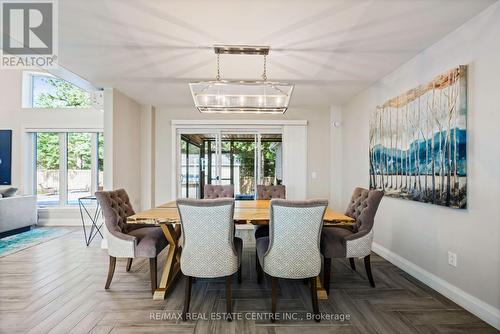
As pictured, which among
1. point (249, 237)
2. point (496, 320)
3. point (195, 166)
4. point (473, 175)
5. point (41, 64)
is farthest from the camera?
point (195, 166)

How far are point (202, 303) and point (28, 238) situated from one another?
3978 mm

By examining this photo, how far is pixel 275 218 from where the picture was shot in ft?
6.42

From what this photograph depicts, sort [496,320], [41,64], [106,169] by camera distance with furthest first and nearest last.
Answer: [106,169] → [41,64] → [496,320]

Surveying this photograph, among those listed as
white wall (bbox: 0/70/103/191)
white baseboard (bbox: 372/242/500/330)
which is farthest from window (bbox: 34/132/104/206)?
white baseboard (bbox: 372/242/500/330)

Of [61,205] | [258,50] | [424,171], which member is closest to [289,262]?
[424,171]

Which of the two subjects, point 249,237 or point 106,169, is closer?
point 106,169

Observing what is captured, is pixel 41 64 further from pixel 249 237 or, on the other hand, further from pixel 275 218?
pixel 249 237

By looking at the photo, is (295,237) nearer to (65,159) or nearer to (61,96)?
(65,159)

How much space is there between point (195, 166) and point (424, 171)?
4153 mm

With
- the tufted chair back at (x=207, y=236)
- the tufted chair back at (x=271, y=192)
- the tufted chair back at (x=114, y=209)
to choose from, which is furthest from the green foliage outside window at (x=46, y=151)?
the tufted chair back at (x=207, y=236)

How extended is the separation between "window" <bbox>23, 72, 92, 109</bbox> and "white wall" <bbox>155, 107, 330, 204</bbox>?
7.79ft

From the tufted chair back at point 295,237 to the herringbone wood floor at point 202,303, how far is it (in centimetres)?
42

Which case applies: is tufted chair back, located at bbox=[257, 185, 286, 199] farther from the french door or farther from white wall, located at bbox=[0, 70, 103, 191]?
white wall, located at bbox=[0, 70, 103, 191]

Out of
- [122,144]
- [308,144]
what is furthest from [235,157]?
[122,144]
